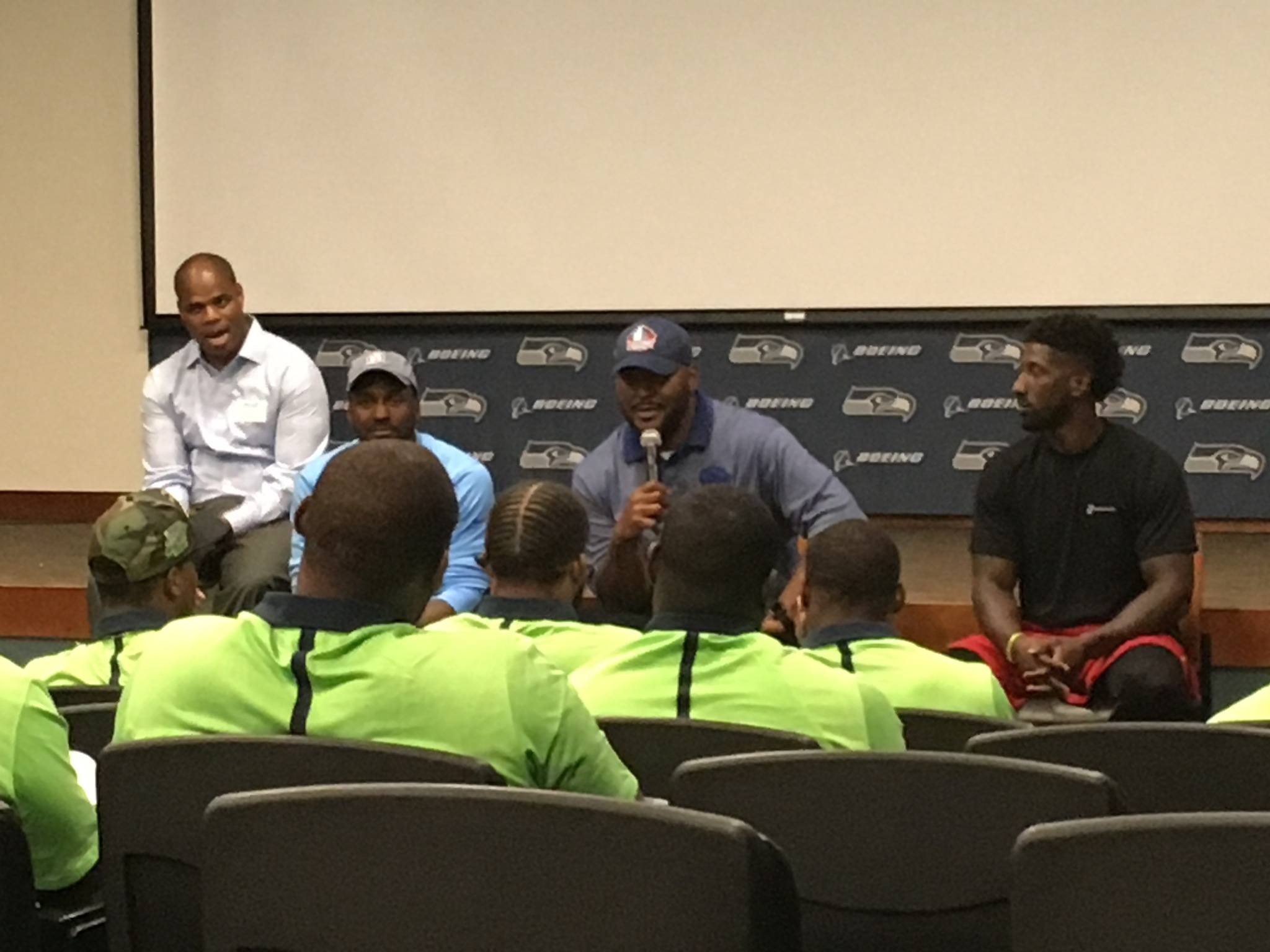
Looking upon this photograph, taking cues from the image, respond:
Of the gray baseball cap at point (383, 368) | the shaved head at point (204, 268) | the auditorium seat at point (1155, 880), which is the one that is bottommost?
the auditorium seat at point (1155, 880)

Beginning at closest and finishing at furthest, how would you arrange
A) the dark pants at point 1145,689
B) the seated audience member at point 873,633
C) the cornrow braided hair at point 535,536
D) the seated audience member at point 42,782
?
1. the seated audience member at point 42,782
2. the seated audience member at point 873,633
3. the cornrow braided hair at point 535,536
4. the dark pants at point 1145,689

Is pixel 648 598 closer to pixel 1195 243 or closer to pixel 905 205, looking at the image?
pixel 905 205

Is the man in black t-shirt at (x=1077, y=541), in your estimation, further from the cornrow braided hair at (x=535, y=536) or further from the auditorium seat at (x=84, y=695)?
the auditorium seat at (x=84, y=695)

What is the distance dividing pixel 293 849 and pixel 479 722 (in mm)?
611

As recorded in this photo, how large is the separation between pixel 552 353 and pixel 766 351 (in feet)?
2.23

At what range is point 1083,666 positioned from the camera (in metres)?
4.29

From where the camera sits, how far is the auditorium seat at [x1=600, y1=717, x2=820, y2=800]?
2117mm

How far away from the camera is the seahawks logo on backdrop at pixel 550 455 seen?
5539mm

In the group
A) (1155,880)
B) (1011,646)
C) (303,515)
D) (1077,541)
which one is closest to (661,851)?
(1155,880)

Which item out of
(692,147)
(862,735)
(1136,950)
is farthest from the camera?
(692,147)

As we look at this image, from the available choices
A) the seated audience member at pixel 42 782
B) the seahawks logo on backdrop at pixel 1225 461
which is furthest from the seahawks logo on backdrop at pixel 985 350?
the seated audience member at pixel 42 782

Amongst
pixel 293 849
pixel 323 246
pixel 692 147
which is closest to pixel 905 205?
pixel 692 147

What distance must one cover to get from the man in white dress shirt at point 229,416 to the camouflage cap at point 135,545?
1.73 metres

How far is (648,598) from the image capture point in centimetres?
448
